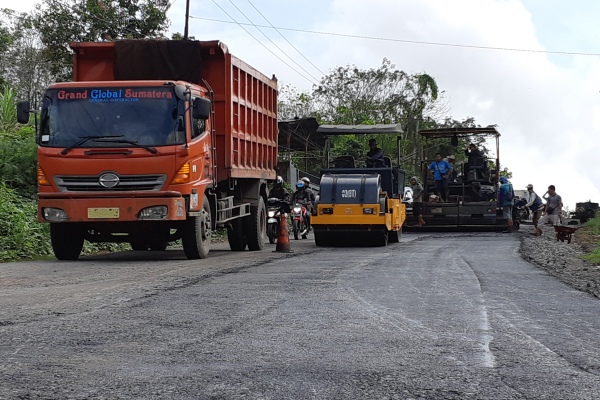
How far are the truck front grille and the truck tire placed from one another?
164 inches

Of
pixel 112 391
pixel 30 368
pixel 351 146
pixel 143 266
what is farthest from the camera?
pixel 351 146

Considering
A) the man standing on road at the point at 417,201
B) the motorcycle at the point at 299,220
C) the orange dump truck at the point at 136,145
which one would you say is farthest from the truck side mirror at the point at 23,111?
the man standing on road at the point at 417,201

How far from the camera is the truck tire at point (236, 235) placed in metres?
17.3

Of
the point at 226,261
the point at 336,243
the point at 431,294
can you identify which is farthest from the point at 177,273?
the point at 336,243

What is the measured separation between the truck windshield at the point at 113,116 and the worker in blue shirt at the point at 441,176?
15.7 metres

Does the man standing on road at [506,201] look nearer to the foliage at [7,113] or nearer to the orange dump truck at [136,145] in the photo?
the foliage at [7,113]

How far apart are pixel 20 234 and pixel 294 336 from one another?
1001cm

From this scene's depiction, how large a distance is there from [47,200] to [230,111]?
11.1ft

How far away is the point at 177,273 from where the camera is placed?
36.7ft

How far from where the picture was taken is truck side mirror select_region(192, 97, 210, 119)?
43.9ft

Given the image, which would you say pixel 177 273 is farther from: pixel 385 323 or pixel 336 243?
pixel 336 243

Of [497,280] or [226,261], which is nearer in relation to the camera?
[497,280]

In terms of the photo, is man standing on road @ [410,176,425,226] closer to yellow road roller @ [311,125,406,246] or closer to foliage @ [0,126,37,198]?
yellow road roller @ [311,125,406,246]

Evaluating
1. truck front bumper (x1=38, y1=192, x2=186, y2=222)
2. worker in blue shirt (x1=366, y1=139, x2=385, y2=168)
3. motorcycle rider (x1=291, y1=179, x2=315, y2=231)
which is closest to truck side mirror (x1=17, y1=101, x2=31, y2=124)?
truck front bumper (x1=38, y1=192, x2=186, y2=222)
